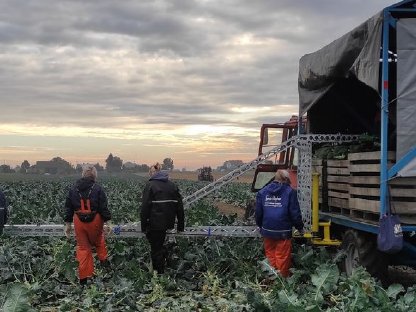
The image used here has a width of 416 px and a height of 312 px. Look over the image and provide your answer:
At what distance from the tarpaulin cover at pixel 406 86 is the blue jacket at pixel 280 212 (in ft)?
6.01

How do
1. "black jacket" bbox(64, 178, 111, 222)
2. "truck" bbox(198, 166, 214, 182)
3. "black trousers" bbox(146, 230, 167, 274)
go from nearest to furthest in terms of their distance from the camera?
"black jacket" bbox(64, 178, 111, 222)
"black trousers" bbox(146, 230, 167, 274)
"truck" bbox(198, 166, 214, 182)

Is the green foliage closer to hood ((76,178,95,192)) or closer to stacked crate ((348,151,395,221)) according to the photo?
stacked crate ((348,151,395,221))

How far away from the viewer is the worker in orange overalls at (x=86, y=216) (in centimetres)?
834

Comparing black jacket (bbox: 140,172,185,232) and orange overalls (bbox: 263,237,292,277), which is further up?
black jacket (bbox: 140,172,185,232)

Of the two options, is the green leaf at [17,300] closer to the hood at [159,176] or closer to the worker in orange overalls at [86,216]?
the worker in orange overalls at [86,216]

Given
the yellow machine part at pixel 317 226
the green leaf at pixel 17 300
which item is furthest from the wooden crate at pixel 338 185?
the green leaf at pixel 17 300

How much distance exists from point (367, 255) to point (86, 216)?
397 centimetres

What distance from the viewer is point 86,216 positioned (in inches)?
329

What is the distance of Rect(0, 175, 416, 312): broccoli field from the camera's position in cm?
566

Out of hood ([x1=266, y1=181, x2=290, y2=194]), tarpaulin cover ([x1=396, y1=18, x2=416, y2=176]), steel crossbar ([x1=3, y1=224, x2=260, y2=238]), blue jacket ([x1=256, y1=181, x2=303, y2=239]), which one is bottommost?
steel crossbar ([x1=3, y1=224, x2=260, y2=238])

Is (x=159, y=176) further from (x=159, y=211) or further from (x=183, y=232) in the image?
(x=183, y=232)

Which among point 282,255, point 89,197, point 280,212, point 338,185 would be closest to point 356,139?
point 338,185

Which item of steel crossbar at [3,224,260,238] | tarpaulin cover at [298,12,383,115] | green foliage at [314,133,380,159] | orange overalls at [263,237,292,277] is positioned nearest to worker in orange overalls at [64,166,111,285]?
steel crossbar at [3,224,260,238]

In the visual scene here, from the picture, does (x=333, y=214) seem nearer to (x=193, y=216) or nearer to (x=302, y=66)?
(x=302, y=66)
